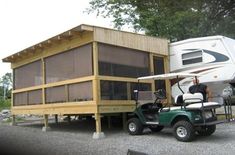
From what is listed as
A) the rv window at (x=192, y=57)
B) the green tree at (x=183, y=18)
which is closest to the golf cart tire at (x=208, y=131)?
the rv window at (x=192, y=57)

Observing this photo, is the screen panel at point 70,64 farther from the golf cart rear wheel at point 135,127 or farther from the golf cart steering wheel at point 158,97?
the golf cart steering wheel at point 158,97

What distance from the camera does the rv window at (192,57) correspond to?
47.7ft

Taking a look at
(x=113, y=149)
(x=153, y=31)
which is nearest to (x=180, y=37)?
(x=153, y=31)

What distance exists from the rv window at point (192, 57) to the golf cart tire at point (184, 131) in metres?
4.96

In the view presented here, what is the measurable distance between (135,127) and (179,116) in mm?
1838

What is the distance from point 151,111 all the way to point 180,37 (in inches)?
542

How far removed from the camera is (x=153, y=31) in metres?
24.6

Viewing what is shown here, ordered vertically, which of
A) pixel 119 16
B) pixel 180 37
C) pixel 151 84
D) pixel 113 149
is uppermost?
pixel 119 16

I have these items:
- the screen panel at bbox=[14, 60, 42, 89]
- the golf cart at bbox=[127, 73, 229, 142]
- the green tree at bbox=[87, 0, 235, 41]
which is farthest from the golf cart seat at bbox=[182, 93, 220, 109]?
the green tree at bbox=[87, 0, 235, 41]

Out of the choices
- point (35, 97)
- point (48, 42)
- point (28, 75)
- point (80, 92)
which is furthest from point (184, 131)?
point (28, 75)

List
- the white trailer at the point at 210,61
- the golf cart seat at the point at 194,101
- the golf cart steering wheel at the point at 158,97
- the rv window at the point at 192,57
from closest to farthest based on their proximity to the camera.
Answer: the golf cart seat at the point at 194,101, the golf cart steering wheel at the point at 158,97, the white trailer at the point at 210,61, the rv window at the point at 192,57

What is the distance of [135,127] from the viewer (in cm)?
1166

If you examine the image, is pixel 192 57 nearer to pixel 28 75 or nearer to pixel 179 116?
pixel 179 116

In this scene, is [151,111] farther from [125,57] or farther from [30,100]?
[30,100]
